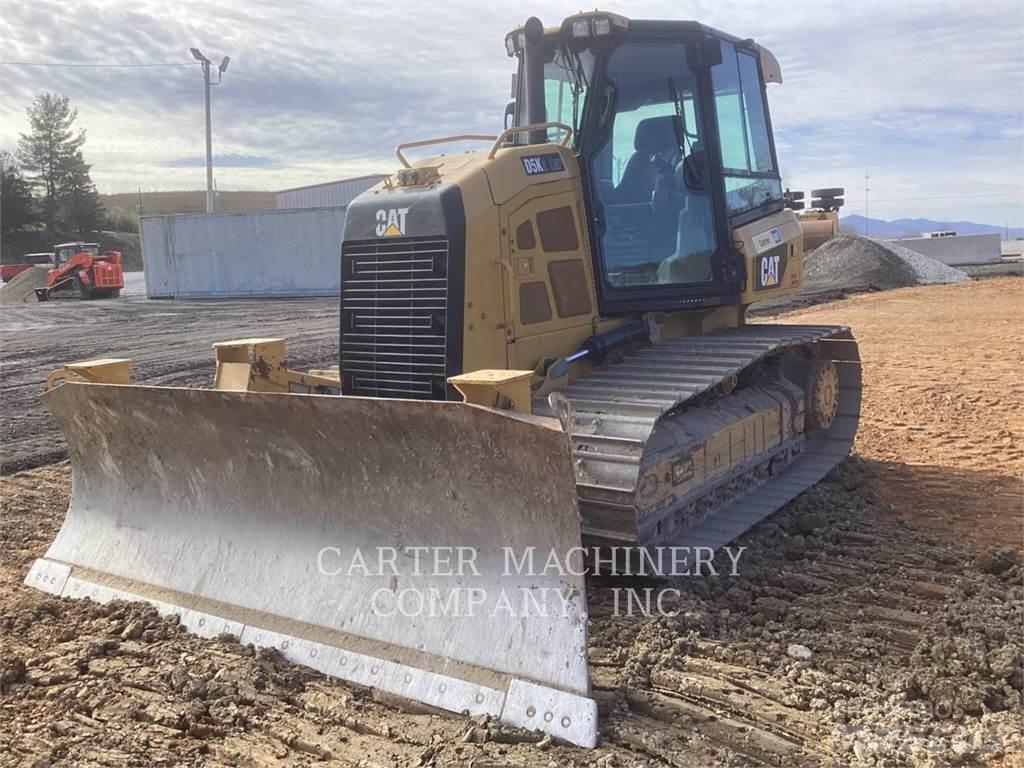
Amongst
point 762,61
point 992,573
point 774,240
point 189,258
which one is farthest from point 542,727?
point 189,258

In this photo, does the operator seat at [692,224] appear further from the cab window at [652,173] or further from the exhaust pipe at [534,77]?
the exhaust pipe at [534,77]

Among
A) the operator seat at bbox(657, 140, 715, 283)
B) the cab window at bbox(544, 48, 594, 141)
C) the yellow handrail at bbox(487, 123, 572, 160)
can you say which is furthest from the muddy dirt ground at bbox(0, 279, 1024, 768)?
the cab window at bbox(544, 48, 594, 141)

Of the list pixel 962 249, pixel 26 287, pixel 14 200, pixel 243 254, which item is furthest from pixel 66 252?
pixel 962 249

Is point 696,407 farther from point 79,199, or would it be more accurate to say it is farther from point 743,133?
point 79,199

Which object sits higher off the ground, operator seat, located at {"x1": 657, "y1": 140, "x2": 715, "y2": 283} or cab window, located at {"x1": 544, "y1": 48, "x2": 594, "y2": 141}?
cab window, located at {"x1": 544, "y1": 48, "x2": 594, "y2": 141}

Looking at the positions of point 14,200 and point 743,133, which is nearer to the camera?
point 743,133

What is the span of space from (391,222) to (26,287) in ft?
102

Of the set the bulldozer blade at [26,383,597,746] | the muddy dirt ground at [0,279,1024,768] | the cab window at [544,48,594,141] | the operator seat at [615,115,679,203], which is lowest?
the muddy dirt ground at [0,279,1024,768]

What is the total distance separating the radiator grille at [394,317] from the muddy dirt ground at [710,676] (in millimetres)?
1426

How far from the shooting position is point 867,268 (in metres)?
23.9

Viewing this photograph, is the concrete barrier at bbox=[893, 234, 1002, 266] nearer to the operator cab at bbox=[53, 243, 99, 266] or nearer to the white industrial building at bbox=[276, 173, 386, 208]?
the white industrial building at bbox=[276, 173, 386, 208]

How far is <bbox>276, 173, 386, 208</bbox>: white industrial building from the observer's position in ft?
115

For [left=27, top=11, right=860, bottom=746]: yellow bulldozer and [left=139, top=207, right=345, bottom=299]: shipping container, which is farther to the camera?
[left=139, top=207, right=345, bottom=299]: shipping container

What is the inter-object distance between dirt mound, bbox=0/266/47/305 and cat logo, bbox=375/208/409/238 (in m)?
29.6
